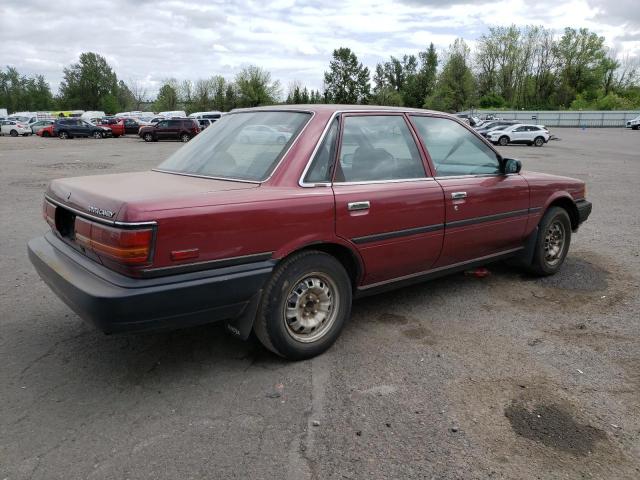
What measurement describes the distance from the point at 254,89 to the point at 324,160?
82.6 metres

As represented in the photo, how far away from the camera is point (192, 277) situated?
292 cm

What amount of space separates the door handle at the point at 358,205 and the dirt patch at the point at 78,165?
14585 mm

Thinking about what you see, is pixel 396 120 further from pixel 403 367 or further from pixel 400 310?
pixel 403 367

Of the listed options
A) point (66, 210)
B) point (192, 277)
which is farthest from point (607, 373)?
point (66, 210)

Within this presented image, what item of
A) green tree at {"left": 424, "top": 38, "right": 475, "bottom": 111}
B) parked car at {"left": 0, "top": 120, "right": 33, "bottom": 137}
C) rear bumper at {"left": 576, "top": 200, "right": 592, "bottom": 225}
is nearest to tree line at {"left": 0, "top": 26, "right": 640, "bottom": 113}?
green tree at {"left": 424, "top": 38, "right": 475, "bottom": 111}

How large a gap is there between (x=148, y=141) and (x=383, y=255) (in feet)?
111

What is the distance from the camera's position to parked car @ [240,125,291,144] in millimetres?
3666

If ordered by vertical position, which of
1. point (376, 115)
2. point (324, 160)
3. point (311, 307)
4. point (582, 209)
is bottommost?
point (311, 307)

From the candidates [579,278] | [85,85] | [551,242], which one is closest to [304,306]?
[551,242]

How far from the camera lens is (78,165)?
1747cm

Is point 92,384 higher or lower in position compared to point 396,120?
lower

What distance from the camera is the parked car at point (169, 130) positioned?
1352 inches

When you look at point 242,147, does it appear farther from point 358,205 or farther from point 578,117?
point 578,117

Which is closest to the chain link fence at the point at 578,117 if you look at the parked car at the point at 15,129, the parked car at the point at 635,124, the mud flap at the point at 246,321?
the parked car at the point at 635,124
